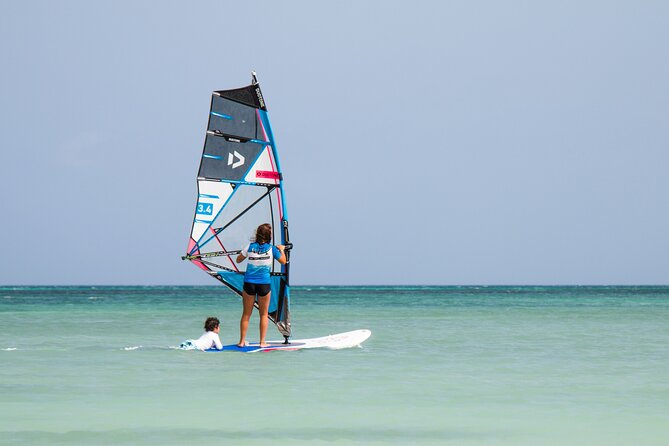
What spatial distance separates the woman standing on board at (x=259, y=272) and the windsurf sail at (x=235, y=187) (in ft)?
1.66

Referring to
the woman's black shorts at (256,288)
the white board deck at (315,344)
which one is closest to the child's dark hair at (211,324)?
the white board deck at (315,344)

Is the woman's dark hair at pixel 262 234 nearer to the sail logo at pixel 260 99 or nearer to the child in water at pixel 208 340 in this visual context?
the child in water at pixel 208 340

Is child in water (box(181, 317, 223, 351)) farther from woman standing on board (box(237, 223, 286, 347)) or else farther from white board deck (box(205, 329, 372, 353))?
woman standing on board (box(237, 223, 286, 347))

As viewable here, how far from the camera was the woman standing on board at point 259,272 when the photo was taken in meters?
9.87

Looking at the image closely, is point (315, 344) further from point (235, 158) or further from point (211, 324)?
point (235, 158)

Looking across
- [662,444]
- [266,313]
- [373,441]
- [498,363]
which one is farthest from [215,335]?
[662,444]

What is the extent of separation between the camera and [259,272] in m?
9.88

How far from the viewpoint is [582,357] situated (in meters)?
9.88

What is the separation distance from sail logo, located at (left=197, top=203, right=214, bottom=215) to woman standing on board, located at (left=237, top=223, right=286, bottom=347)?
0.75 meters

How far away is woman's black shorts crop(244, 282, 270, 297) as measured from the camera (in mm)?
9867

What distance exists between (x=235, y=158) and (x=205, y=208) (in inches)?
25.1

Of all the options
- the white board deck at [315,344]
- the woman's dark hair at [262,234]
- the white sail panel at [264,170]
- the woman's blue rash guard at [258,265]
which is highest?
the white sail panel at [264,170]

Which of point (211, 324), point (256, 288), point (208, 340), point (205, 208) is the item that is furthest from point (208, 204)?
point (208, 340)

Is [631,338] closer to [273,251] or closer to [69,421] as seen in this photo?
[273,251]
